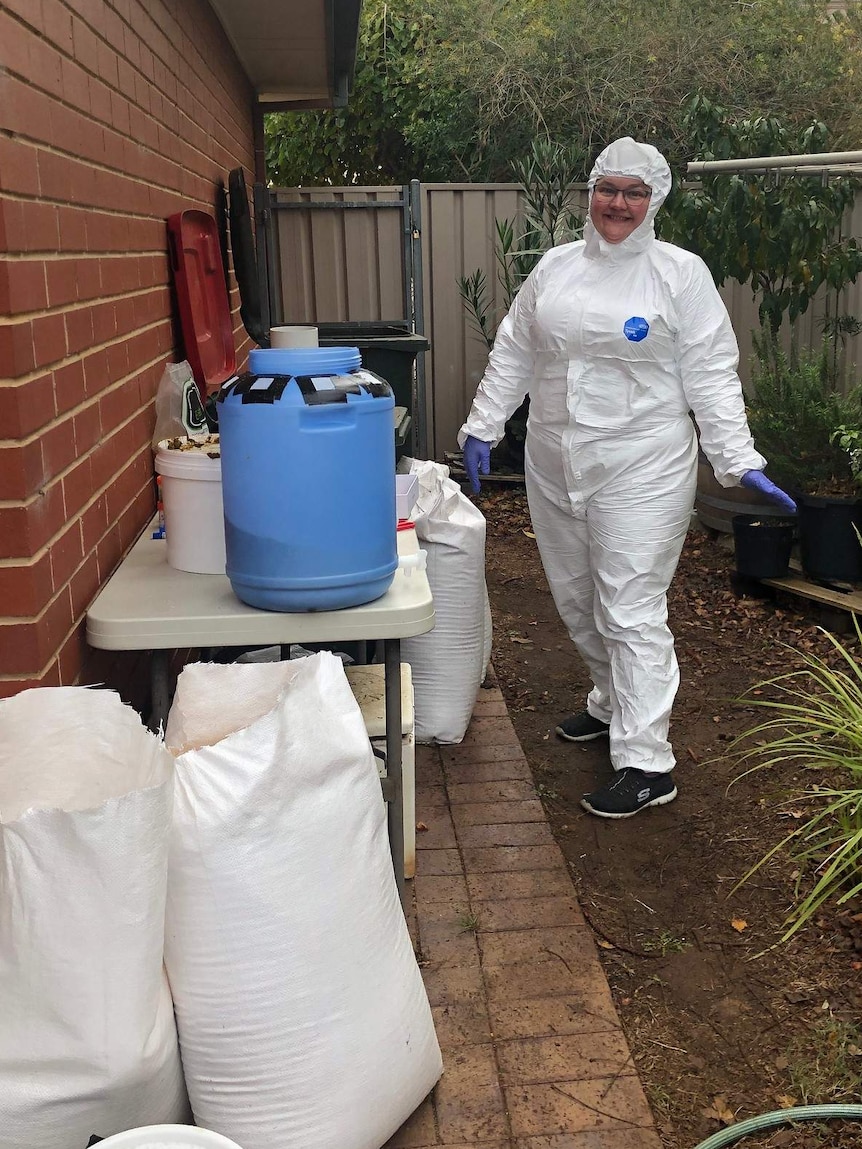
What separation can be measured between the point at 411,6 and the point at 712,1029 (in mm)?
10995

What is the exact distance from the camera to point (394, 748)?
2.57 metres

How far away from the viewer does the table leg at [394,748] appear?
2.48 m

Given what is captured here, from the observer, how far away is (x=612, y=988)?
2844mm

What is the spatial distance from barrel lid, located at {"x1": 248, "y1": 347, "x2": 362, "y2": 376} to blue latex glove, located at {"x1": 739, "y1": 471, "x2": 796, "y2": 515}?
5.79 feet

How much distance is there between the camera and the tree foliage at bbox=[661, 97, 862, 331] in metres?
5.77

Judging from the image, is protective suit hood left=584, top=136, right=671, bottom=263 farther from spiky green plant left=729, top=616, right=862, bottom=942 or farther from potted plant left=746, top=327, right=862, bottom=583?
potted plant left=746, top=327, right=862, bottom=583

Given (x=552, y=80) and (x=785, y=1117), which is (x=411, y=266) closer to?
(x=552, y=80)

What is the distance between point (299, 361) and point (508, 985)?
5.07ft

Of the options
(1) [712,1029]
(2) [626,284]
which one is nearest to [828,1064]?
(1) [712,1029]

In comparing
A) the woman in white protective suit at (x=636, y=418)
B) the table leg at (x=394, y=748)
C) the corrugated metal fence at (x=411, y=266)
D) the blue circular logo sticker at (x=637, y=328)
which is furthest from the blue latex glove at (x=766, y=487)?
the corrugated metal fence at (x=411, y=266)

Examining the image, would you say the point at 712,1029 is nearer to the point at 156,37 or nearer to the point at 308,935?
the point at 308,935

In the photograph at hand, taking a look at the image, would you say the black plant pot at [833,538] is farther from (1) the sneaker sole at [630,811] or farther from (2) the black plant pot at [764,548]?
(1) the sneaker sole at [630,811]

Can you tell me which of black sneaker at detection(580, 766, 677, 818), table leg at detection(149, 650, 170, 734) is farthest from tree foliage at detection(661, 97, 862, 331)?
table leg at detection(149, 650, 170, 734)

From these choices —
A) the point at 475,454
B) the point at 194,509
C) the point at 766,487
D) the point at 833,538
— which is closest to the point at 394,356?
the point at 475,454
